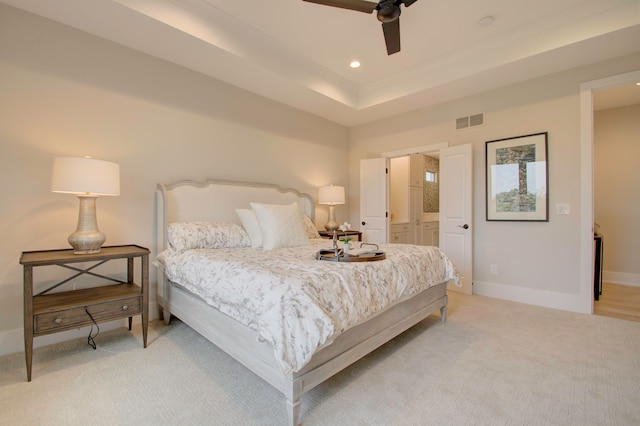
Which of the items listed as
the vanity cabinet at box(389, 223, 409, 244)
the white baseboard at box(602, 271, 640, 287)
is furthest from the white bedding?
the white baseboard at box(602, 271, 640, 287)

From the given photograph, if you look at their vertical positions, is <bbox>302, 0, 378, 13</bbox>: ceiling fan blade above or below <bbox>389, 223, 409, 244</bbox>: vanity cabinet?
above

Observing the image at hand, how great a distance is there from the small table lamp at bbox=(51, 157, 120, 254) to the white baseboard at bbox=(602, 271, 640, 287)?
678 cm

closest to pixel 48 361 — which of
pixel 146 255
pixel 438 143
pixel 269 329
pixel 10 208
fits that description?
pixel 146 255

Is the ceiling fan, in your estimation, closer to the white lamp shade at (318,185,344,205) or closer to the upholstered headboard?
the upholstered headboard

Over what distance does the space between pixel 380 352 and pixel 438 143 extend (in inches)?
126

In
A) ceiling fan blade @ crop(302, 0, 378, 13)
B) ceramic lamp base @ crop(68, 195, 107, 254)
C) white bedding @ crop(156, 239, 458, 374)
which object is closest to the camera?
white bedding @ crop(156, 239, 458, 374)

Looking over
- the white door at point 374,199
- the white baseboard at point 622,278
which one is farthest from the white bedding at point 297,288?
the white baseboard at point 622,278

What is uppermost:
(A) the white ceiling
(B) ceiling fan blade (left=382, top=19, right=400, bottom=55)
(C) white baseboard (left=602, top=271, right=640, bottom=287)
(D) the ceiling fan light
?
(A) the white ceiling

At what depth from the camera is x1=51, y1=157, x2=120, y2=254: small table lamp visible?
2.22 m

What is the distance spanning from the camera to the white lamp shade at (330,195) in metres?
4.59

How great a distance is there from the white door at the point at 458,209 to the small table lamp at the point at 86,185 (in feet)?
12.8

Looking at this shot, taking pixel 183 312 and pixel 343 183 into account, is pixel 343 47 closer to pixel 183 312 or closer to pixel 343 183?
pixel 343 183

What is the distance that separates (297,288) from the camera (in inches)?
61.8

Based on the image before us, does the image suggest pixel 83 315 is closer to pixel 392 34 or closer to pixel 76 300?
pixel 76 300
